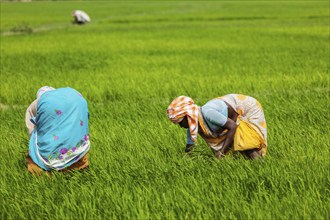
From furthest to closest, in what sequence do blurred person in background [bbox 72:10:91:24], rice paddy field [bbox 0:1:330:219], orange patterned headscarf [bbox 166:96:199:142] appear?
blurred person in background [bbox 72:10:91:24]
orange patterned headscarf [bbox 166:96:199:142]
rice paddy field [bbox 0:1:330:219]

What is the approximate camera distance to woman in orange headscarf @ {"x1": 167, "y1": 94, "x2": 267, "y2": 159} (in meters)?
2.50

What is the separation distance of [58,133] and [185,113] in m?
0.71

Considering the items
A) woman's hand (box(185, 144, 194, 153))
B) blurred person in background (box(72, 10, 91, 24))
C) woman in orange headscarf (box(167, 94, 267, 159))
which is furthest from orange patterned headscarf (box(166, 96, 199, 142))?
blurred person in background (box(72, 10, 91, 24))

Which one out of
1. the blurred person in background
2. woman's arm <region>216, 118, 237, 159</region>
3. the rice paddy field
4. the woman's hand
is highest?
woman's arm <region>216, 118, 237, 159</region>

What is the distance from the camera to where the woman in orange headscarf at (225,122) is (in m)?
2.50

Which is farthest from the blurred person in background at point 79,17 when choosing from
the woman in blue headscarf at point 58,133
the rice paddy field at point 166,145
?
the woman in blue headscarf at point 58,133

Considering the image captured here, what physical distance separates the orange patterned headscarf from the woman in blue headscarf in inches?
20.8

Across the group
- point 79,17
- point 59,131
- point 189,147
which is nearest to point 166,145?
point 189,147

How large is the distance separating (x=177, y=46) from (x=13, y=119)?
607cm

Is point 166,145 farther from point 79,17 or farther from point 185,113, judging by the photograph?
point 79,17

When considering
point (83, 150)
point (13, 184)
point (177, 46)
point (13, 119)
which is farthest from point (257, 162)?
point (177, 46)

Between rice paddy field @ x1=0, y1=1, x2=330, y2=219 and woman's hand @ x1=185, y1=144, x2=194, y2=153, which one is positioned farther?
woman's hand @ x1=185, y1=144, x2=194, y2=153

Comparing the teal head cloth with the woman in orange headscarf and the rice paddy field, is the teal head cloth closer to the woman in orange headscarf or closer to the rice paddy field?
the rice paddy field

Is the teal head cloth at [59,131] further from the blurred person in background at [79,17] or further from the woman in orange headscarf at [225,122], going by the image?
the blurred person in background at [79,17]
